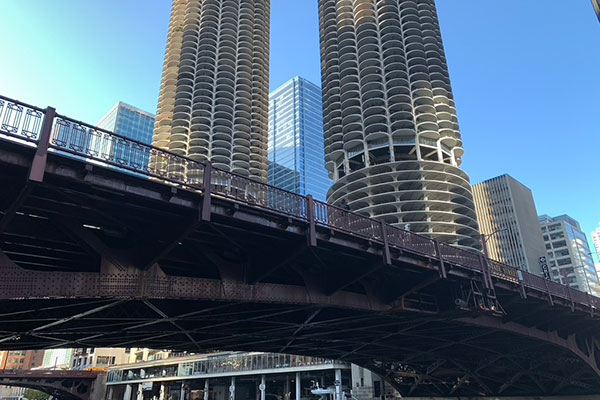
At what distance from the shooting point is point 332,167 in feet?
364

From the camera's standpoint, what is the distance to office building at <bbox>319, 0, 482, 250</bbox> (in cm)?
9325

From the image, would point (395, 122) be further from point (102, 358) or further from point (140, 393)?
point (102, 358)

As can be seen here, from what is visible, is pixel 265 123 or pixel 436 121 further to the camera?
pixel 265 123

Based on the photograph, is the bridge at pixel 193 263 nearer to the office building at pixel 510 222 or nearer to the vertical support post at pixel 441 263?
the vertical support post at pixel 441 263

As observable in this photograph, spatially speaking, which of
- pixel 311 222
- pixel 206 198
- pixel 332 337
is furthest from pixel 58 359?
pixel 206 198

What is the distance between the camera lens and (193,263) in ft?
58.0

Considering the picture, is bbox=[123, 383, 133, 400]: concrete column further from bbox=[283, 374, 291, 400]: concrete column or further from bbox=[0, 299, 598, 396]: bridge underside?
bbox=[0, 299, 598, 396]: bridge underside

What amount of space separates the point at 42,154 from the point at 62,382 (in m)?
98.6

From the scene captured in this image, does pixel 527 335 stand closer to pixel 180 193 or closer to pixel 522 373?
pixel 522 373

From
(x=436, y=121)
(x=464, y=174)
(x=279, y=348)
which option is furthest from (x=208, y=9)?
(x=279, y=348)

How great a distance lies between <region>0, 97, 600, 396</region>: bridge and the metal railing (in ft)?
0.17

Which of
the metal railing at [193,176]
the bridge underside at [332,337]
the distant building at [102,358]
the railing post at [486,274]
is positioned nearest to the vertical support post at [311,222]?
the metal railing at [193,176]

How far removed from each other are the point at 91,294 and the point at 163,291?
2274 mm

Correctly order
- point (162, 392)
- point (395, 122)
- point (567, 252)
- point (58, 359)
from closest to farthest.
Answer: point (395, 122) < point (162, 392) < point (58, 359) < point (567, 252)
